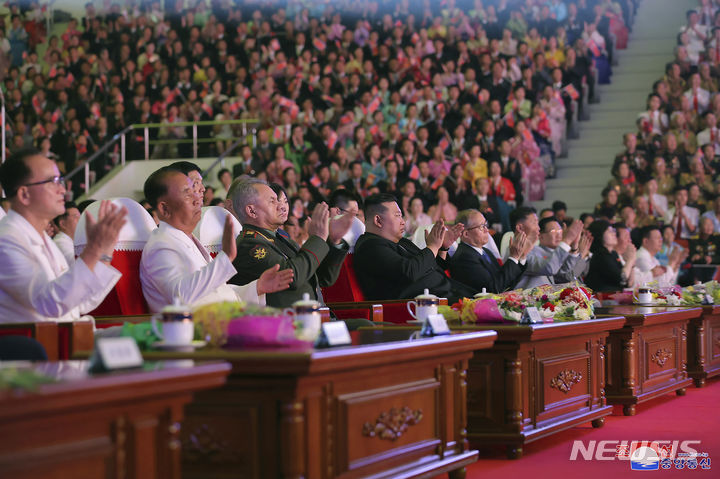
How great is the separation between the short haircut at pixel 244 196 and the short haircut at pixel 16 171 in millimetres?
1346

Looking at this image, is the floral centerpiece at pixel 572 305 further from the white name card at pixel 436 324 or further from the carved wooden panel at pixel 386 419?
the carved wooden panel at pixel 386 419

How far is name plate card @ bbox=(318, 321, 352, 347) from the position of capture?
8.14 feet

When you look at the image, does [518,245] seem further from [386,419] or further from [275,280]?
[386,419]

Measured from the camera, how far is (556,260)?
6.05 m

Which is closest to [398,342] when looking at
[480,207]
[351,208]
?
[351,208]

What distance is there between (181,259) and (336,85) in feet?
25.7

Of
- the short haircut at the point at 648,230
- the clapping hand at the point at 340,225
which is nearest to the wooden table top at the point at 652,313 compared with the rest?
the clapping hand at the point at 340,225

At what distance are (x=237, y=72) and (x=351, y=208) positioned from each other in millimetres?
6378

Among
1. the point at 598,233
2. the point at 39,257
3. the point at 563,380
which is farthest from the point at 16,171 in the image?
the point at 598,233

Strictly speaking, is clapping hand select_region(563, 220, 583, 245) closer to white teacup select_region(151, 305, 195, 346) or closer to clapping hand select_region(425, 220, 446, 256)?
clapping hand select_region(425, 220, 446, 256)

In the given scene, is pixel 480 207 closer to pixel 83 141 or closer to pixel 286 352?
pixel 83 141

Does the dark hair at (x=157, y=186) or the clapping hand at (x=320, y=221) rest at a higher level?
the dark hair at (x=157, y=186)

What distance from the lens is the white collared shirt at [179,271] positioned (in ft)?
10.7

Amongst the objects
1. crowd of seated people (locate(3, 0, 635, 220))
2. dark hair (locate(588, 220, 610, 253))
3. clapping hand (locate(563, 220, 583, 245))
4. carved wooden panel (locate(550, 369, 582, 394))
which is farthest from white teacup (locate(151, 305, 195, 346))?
crowd of seated people (locate(3, 0, 635, 220))
